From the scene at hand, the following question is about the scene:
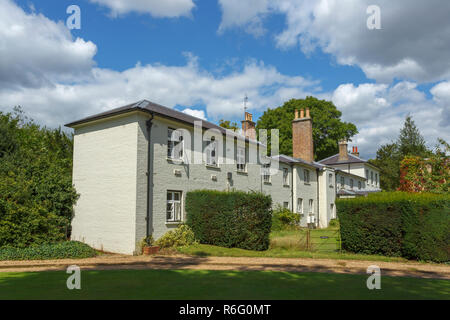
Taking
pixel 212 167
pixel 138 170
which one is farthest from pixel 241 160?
pixel 138 170

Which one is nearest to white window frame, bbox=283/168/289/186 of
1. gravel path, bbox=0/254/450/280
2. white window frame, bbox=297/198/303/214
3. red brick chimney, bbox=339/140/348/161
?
white window frame, bbox=297/198/303/214

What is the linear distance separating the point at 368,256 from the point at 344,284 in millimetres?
5967

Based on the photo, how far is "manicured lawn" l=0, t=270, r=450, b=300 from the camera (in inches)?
282

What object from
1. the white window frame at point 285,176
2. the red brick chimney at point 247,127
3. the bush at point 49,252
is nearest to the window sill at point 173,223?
the bush at point 49,252

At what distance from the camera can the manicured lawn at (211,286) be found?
717cm

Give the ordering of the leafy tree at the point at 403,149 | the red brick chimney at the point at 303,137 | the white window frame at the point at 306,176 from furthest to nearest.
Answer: the leafy tree at the point at 403,149, the red brick chimney at the point at 303,137, the white window frame at the point at 306,176

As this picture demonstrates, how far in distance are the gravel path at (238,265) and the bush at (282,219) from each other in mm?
11060

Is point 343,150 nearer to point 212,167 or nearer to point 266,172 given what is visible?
point 266,172

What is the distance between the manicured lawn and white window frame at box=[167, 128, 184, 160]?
305 inches

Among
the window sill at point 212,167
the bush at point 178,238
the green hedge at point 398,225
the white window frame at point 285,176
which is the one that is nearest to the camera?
the green hedge at point 398,225

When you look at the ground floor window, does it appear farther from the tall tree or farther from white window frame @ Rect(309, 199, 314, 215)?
the tall tree

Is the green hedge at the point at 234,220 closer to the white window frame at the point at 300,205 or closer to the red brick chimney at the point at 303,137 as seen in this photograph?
the white window frame at the point at 300,205

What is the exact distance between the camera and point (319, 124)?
48688mm

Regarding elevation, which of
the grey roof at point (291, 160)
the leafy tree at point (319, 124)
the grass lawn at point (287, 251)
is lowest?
the grass lawn at point (287, 251)
